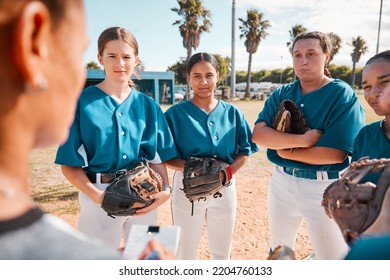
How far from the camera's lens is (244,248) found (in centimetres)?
355

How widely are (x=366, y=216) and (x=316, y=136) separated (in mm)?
1204

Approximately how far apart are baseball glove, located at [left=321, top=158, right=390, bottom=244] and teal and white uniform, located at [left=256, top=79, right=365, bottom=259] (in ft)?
2.98

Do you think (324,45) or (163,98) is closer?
(324,45)

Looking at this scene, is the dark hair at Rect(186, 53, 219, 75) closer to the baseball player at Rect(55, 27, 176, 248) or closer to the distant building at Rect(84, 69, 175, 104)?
the baseball player at Rect(55, 27, 176, 248)

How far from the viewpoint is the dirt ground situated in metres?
3.53

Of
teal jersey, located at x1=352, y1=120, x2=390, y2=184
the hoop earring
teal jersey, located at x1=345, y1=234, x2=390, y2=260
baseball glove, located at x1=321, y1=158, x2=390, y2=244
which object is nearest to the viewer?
the hoop earring

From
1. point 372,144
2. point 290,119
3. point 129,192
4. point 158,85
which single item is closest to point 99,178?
point 129,192

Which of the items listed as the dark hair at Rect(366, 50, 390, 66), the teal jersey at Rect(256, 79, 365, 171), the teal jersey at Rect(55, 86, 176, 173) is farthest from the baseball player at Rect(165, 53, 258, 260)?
the dark hair at Rect(366, 50, 390, 66)

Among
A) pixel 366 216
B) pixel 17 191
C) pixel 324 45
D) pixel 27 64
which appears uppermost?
pixel 324 45

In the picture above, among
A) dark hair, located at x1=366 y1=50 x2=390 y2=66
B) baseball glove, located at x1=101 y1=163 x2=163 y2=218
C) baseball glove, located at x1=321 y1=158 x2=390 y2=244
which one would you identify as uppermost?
dark hair, located at x1=366 y1=50 x2=390 y2=66

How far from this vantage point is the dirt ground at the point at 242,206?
3528 mm

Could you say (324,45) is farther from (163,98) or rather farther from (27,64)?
(163,98)

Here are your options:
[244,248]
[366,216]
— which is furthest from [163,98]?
[366,216]
